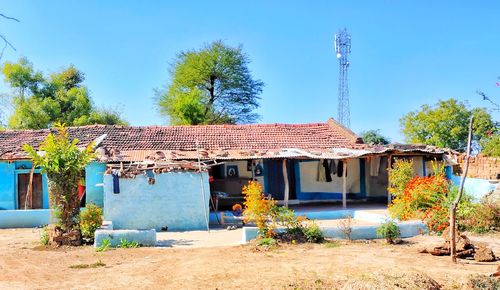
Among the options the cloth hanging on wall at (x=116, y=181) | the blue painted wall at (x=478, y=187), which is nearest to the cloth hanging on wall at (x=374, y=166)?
the blue painted wall at (x=478, y=187)

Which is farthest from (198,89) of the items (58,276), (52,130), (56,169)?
(58,276)

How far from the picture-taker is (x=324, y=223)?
50.2 feet

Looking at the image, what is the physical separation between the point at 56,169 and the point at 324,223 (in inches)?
308

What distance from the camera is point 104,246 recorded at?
11.6m

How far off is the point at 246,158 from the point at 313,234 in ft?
A: 19.6

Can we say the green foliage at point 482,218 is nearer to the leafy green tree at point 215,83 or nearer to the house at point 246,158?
the house at point 246,158

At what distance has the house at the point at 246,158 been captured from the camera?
1738cm

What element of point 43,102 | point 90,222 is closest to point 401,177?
point 90,222

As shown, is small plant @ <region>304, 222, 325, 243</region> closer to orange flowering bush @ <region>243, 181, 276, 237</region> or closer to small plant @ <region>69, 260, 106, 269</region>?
orange flowering bush @ <region>243, 181, 276, 237</region>

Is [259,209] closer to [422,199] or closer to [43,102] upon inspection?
[422,199]

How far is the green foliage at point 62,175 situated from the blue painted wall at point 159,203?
186 centimetres

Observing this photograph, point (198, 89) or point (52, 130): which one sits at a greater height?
point (198, 89)

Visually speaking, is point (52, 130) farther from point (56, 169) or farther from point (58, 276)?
point (58, 276)

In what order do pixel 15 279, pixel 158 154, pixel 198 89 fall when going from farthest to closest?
pixel 198 89, pixel 158 154, pixel 15 279
